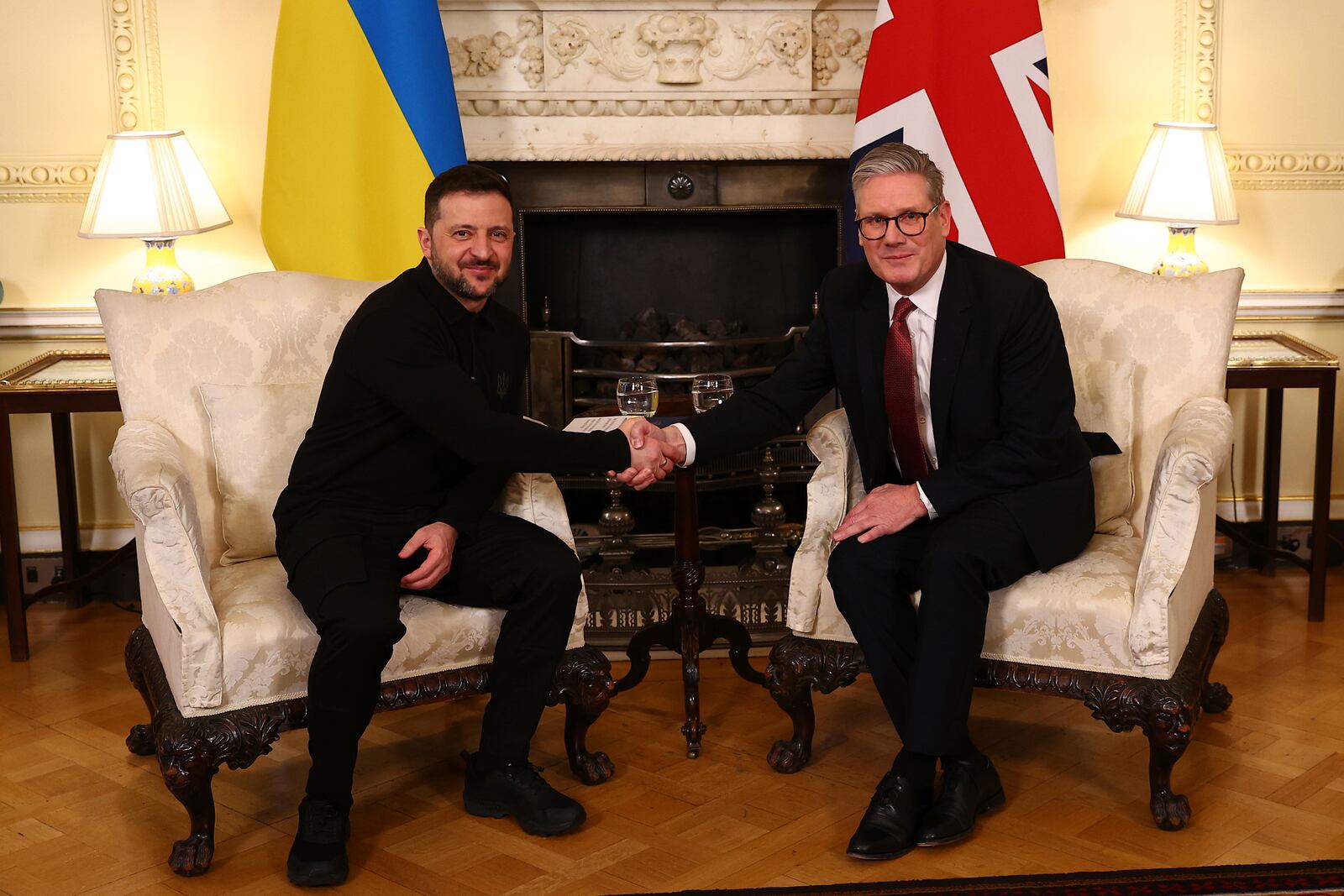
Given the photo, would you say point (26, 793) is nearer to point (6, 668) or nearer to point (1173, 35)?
point (6, 668)

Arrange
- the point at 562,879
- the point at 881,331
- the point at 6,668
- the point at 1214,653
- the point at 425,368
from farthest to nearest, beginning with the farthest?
the point at 6,668, the point at 1214,653, the point at 881,331, the point at 425,368, the point at 562,879

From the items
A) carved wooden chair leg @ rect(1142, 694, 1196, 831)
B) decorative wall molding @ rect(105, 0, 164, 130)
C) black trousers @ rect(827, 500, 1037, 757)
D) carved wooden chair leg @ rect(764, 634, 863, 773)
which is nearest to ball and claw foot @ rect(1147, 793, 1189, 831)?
carved wooden chair leg @ rect(1142, 694, 1196, 831)

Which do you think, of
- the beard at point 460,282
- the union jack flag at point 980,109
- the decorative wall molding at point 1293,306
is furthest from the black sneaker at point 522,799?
the decorative wall molding at point 1293,306

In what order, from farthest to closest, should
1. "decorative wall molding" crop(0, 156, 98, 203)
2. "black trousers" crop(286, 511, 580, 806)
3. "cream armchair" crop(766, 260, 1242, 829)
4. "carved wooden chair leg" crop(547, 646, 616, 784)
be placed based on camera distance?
"decorative wall molding" crop(0, 156, 98, 203)
"carved wooden chair leg" crop(547, 646, 616, 784)
"cream armchair" crop(766, 260, 1242, 829)
"black trousers" crop(286, 511, 580, 806)

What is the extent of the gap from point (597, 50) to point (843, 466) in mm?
1705

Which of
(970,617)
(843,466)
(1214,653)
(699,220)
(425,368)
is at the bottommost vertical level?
(1214,653)

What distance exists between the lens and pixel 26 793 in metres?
2.65

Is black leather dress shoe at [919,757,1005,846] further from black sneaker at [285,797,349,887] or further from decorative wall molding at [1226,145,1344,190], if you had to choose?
decorative wall molding at [1226,145,1344,190]

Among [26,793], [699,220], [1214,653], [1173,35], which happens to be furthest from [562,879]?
[1173,35]

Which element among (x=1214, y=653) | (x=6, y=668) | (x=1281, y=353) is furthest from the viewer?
(x=1281, y=353)

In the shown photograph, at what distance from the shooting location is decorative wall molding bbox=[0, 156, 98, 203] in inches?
148

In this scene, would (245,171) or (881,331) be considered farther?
(245,171)

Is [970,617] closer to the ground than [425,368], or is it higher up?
closer to the ground

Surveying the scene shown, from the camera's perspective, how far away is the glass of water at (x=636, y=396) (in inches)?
109
